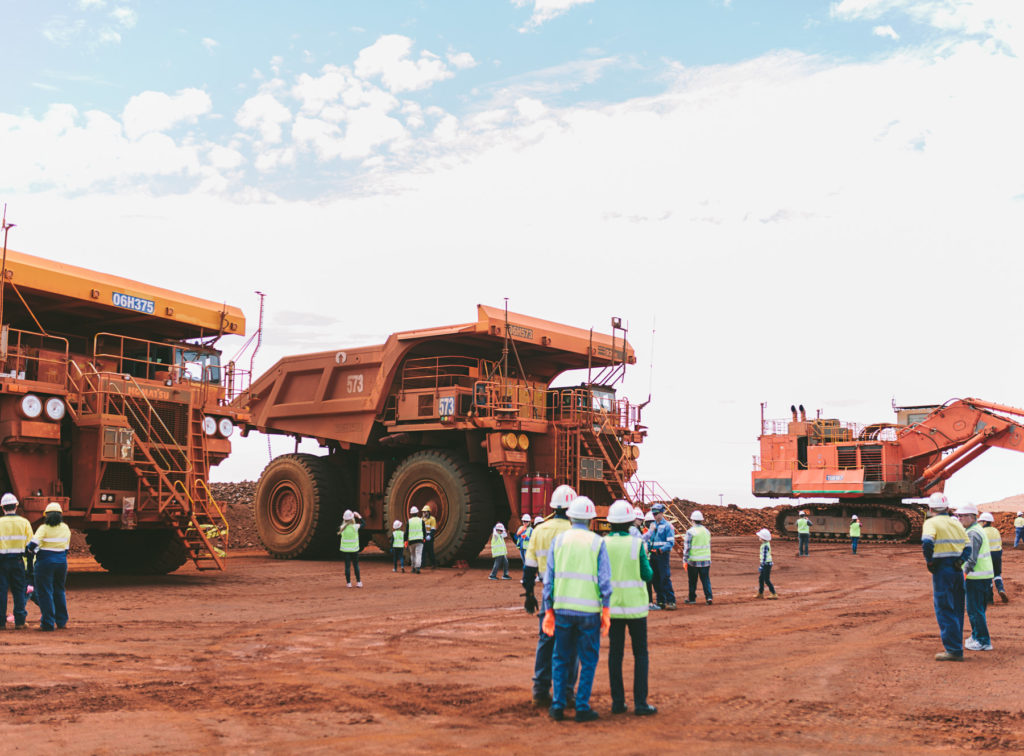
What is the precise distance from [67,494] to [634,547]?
1397 cm

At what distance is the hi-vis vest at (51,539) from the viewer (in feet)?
41.2

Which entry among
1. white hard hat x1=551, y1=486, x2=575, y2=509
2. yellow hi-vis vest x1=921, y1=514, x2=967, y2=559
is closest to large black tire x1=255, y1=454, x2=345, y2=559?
white hard hat x1=551, y1=486, x2=575, y2=509

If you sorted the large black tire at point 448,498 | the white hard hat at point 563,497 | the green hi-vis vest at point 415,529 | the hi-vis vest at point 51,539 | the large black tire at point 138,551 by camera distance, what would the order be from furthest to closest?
the large black tire at point 448,498 → the green hi-vis vest at point 415,529 → the large black tire at point 138,551 → the hi-vis vest at point 51,539 → the white hard hat at point 563,497

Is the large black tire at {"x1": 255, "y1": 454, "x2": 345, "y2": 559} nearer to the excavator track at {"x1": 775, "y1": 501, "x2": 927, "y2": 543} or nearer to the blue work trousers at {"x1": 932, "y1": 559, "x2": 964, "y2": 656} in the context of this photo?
the blue work trousers at {"x1": 932, "y1": 559, "x2": 964, "y2": 656}

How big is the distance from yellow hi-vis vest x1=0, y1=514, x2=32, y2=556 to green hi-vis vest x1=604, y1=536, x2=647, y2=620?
818 cm

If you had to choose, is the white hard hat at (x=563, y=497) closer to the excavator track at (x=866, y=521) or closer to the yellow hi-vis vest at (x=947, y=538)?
the yellow hi-vis vest at (x=947, y=538)

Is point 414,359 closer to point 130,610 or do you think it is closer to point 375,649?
point 130,610

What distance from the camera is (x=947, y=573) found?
1050 cm

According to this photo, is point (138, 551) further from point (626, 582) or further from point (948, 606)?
point (948, 606)

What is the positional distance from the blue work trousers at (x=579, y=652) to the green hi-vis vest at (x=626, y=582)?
0.94ft

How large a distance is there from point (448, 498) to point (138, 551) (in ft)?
21.5

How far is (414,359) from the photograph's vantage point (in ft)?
80.7

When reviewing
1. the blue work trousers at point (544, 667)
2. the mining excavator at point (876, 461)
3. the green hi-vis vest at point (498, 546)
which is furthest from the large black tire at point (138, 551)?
the mining excavator at point (876, 461)

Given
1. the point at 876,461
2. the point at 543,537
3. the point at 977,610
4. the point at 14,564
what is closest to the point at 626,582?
the point at 543,537
